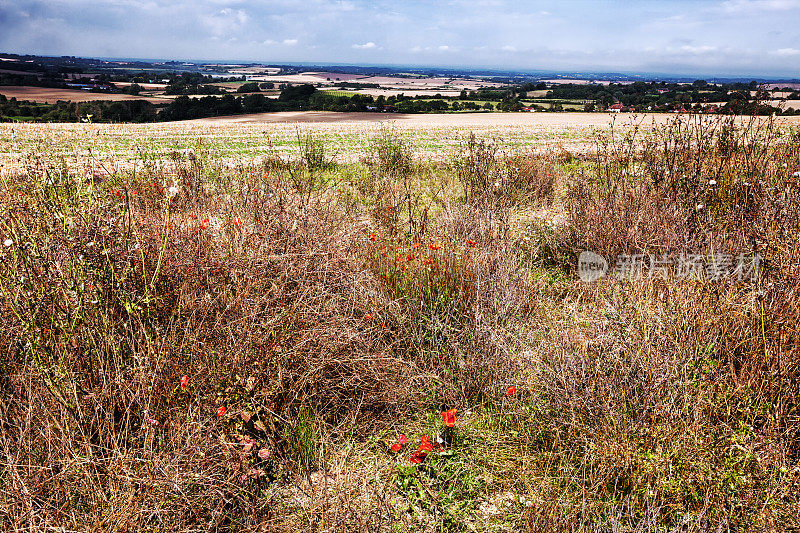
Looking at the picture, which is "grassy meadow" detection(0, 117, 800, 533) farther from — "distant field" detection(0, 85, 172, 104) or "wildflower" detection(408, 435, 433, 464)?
"distant field" detection(0, 85, 172, 104)

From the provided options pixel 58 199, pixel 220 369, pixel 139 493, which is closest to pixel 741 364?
pixel 220 369

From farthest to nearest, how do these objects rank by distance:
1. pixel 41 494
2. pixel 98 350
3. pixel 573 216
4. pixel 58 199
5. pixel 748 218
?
pixel 573 216 < pixel 748 218 < pixel 58 199 < pixel 98 350 < pixel 41 494

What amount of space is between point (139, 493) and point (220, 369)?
650 millimetres

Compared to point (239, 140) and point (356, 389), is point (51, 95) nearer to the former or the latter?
point (239, 140)

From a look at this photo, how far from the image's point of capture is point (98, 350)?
2.17m

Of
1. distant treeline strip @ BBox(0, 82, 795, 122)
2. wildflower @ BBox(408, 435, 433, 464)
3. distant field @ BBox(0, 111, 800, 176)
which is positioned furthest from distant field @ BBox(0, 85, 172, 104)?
wildflower @ BBox(408, 435, 433, 464)

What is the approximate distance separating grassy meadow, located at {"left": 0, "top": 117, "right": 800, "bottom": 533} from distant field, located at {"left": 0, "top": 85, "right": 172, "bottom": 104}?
72.1 m

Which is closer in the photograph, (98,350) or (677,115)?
(98,350)

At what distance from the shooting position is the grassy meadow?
1911 millimetres

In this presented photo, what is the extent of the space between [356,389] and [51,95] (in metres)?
81.8

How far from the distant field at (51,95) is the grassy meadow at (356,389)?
237ft

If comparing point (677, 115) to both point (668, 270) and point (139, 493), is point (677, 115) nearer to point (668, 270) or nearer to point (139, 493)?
point (668, 270)

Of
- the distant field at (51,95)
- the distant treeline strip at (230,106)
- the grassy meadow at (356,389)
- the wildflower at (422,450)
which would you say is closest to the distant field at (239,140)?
the grassy meadow at (356,389)

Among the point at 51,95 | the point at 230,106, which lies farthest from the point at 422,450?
the point at 51,95
